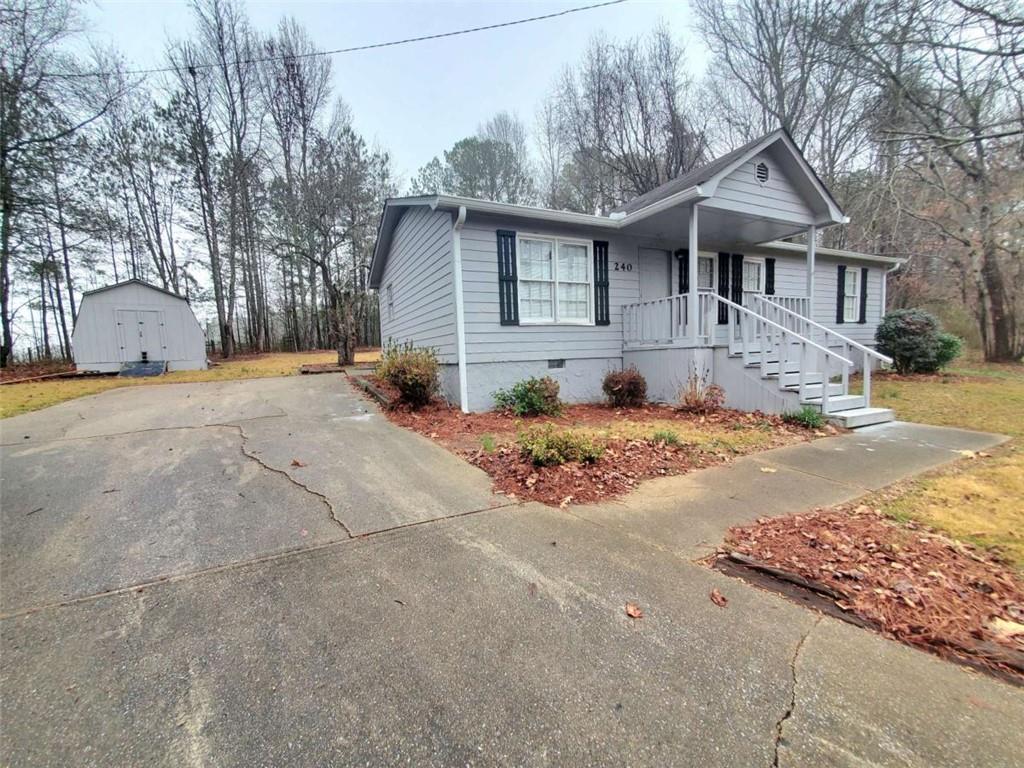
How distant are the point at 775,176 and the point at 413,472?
8.78 metres

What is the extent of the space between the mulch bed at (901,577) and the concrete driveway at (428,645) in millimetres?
173

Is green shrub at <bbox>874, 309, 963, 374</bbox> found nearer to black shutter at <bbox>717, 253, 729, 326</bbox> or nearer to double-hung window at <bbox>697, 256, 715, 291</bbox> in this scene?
black shutter at <bbox>717, 253, 729, 326</bbox>

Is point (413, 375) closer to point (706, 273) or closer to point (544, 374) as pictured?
point (544, 374)

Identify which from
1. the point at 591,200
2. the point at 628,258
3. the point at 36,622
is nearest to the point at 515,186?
the point at 591,200

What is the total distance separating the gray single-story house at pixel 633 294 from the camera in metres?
6.95

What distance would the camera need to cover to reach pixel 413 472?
431 cm

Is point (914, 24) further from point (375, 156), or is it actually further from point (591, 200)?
→ point (375, 156)

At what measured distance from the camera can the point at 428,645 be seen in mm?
1886

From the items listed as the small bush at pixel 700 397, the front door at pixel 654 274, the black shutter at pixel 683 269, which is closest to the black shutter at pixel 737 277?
the black shutter at pixel 683 269

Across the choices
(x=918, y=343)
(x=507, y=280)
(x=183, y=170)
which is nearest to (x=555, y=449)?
(x=507, y=280)

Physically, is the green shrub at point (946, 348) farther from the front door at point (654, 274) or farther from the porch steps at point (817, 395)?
the front door at point (654, 274)

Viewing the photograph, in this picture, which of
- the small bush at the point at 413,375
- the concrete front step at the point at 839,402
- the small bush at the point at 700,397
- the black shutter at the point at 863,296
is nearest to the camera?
the concrete front step at the point at 839,402

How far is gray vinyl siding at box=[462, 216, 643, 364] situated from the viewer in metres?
7.26

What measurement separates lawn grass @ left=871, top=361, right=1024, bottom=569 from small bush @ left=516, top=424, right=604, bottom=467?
7.92 feet
